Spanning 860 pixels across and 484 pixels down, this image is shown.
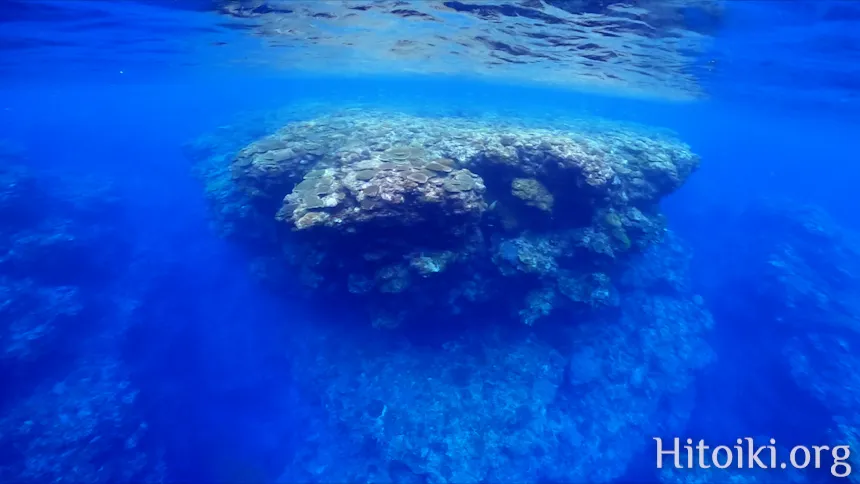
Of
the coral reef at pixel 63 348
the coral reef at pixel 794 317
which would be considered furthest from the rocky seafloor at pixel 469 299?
the coral reef at pixel 63 348

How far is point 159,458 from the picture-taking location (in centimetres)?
1184

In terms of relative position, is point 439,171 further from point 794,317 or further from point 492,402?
point 794,317

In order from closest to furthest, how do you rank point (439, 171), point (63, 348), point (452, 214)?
point (452, 214) < point (439, 171) < point (63, 348)

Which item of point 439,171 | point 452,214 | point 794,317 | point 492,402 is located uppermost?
point 439,171

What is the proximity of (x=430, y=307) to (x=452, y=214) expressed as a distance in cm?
377

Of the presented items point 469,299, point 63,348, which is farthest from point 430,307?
point 63,348

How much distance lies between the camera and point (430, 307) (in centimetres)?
1316

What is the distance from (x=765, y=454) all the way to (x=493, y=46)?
20194 millimetres

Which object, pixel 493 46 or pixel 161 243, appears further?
pixel 493 46

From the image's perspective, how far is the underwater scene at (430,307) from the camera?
11898 mm

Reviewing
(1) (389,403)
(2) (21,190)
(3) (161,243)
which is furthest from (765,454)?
(2) (21,190)

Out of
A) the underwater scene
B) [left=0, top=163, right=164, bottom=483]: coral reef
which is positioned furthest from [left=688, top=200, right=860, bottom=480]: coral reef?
[left=0, top=163, right=164, bottom=483]: coral reef

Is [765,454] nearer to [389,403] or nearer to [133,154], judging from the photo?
[389,403]

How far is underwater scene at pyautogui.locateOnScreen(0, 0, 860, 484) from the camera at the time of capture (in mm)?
11898
